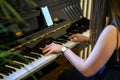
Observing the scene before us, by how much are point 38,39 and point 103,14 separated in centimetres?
52

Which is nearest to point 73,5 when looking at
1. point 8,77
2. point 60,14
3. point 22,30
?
point 60,14

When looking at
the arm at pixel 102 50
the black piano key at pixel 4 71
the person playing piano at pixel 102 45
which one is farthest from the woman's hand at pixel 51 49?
the black piano key at pixel 4 71

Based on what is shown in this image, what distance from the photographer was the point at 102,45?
3.97 ft

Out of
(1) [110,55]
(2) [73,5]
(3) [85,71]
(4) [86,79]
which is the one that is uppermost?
(2) [73,5]

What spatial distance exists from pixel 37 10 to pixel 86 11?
1096 millimetres

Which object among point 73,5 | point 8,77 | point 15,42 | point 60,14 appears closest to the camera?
point 8,77

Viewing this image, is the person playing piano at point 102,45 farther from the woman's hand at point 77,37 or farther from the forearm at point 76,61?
the woman's hand at point 77,37

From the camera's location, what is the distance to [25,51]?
1.46 metres

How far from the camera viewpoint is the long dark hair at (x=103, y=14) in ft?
4.05

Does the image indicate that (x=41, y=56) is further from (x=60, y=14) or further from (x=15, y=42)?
(x=60, y=14)

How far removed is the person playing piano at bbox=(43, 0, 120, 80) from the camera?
121 centimetres

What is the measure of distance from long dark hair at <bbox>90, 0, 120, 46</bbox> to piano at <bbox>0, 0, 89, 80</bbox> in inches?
12.5

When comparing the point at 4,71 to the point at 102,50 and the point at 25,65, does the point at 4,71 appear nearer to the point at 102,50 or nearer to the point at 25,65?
the point at 25,65

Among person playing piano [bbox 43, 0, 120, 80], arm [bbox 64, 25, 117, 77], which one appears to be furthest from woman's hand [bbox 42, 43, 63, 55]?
arm [bbox 64, 25, 117, 77]
